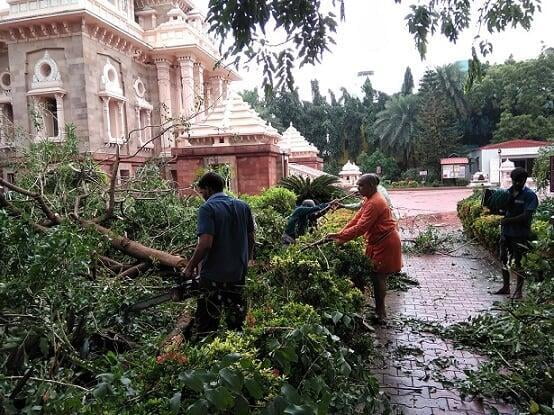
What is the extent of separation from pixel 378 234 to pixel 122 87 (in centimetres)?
1587

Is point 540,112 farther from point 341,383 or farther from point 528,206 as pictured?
point 341,383

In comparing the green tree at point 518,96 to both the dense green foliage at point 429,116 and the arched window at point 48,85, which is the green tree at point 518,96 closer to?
the dense green foliage at point 429,116

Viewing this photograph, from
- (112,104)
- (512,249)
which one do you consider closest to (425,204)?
(112,104)

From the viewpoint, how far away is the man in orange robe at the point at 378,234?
17.0ft

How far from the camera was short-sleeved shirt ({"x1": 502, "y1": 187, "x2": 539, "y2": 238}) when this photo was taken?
573 cm

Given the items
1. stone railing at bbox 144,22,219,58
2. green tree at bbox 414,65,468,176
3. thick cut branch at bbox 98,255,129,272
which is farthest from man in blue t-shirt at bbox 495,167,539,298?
green tree at bbox 414,65,468,176

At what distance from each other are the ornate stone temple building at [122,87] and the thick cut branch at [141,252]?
6.13 metres

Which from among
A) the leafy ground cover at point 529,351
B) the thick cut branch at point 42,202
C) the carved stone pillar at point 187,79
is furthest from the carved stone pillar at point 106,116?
the leafy ground cover at point 529,351

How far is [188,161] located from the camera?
11531mm

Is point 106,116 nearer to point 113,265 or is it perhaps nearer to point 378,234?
point 113,265

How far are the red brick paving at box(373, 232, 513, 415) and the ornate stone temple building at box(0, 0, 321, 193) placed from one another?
523 cm

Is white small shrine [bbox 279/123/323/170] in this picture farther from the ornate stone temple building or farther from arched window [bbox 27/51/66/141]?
arched window [bbox 27/51/66/141]

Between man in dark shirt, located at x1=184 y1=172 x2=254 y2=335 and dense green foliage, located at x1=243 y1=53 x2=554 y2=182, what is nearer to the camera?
man in dark shirt, located at x1=184 y1=172 x2=254 y2=335

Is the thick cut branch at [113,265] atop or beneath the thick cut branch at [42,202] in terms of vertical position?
beneath
